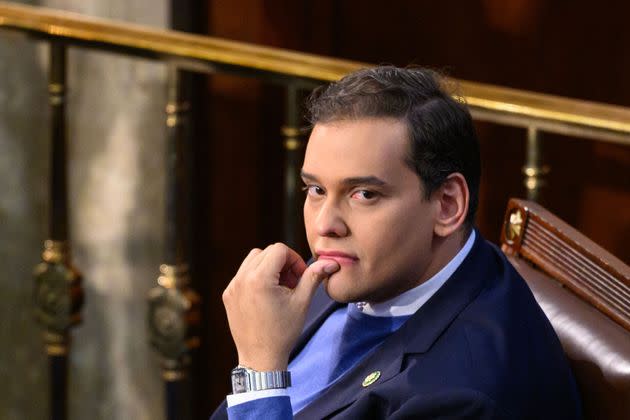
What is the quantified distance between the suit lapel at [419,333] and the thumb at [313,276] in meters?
0.13

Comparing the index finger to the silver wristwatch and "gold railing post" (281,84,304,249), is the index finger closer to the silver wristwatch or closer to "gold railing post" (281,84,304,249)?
the silver wristwatch

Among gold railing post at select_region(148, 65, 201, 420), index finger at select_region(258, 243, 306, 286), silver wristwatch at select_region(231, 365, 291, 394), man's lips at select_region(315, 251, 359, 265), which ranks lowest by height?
silver wristwatch at select_region(231, 365, 291, 394)

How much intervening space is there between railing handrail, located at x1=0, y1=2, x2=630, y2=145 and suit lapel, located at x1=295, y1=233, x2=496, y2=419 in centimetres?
59

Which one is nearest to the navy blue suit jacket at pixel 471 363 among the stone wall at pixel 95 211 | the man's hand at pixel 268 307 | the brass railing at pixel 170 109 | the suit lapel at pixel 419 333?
the suit lapel at pixel 419 333

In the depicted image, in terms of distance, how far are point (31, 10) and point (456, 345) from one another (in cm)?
202

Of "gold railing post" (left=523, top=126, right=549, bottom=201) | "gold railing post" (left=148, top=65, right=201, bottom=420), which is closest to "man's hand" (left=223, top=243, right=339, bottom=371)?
"gold railing post" (left=523, top=126, right=549, bottom=201)

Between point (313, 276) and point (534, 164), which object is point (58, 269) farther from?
point (313, 276)

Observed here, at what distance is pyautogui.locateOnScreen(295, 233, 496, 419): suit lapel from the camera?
2076mm

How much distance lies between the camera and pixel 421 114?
2.10 m

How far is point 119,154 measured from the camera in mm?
4008

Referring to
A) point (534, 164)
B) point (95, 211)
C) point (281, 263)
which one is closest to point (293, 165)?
point (534, 164)

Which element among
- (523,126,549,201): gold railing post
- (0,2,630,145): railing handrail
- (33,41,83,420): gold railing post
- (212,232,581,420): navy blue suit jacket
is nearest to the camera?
(212,232,581,420): navy blue suit jacket

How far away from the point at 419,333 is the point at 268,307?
24 centimetres

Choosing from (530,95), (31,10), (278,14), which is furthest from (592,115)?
(31,10)
